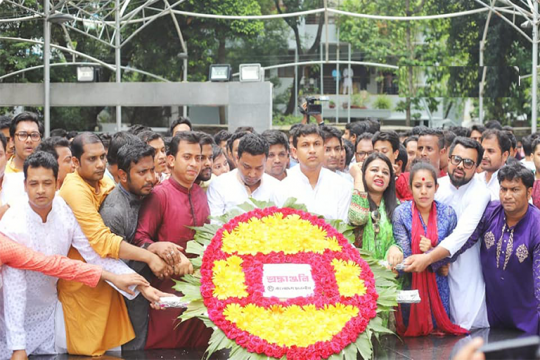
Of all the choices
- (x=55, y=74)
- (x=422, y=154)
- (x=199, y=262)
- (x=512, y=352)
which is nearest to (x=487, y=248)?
(x=422, y=154)

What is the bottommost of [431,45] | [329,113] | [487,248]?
[487,248]

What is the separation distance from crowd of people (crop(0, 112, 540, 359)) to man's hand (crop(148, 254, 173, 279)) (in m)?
0.01

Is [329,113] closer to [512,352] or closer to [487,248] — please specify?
[487,248]

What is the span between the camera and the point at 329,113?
74.3 ft

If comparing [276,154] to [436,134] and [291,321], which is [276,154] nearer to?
[436,134]

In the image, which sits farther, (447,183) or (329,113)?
(329,113)

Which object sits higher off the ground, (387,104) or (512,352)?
(387,104)

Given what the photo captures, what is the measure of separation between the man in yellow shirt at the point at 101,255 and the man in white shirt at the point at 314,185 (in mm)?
1486

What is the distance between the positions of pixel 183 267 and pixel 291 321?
0.91 m

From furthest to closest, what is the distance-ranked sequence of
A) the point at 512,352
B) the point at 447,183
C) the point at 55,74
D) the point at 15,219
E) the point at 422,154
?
1. the point at 55,74
2. the point at 422,154
3. the point at 447,183
4. the point at 15,219
5. the point at 512,352

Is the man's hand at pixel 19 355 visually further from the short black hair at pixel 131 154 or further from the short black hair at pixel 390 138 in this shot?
the short black hair at pixel 390 138

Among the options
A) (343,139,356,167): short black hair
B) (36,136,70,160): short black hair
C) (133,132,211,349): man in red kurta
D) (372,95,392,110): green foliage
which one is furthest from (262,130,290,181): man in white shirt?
(372,95,392,110): green foliage

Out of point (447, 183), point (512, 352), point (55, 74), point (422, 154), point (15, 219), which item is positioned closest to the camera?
point (512, 352)

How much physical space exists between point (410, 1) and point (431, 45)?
1517mm
